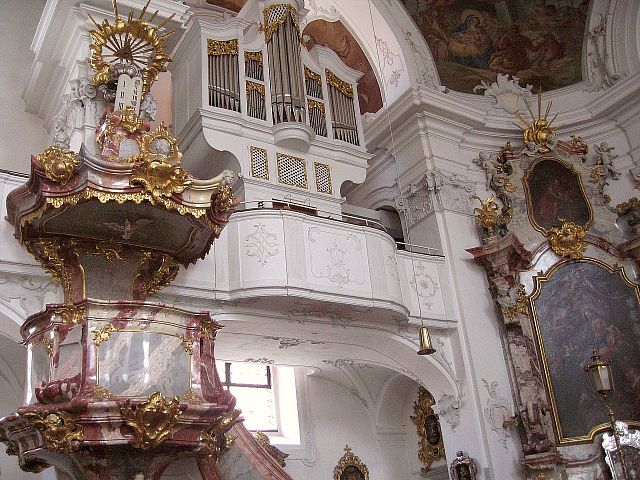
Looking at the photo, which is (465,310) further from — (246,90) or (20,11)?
(20,11)

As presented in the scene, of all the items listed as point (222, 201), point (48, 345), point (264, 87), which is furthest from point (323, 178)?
point (48, 345)

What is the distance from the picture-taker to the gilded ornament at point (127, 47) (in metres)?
9.08

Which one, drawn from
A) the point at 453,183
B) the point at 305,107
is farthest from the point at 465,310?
the point at 305,107

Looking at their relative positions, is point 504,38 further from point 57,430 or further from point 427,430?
point 57,430

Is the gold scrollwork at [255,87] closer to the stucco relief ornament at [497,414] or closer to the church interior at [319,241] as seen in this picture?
the church interior at [319,241]

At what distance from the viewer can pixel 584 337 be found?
11.9 metres

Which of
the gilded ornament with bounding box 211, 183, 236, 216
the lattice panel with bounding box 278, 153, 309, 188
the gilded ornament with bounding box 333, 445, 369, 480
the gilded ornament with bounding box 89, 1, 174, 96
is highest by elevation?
the gilded ornament with bounding box 89, 1, 174, 96

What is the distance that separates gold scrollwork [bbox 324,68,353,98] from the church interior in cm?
5

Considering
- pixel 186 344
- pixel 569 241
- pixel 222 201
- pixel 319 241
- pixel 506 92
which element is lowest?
pixel 186 344

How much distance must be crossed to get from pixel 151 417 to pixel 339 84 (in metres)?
8.29

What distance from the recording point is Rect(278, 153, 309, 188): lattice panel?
11.6 metres

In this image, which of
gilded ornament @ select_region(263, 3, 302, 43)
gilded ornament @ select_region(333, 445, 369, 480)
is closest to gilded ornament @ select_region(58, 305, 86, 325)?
gilded ornament @ select_region(263, 3, 302, 43)

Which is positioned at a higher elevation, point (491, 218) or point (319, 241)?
point (491, 218)

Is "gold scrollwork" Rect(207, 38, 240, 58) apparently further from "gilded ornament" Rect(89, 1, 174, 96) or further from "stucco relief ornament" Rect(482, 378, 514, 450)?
"stucco relief ornament" Rect(482, 378, 514, 450)
